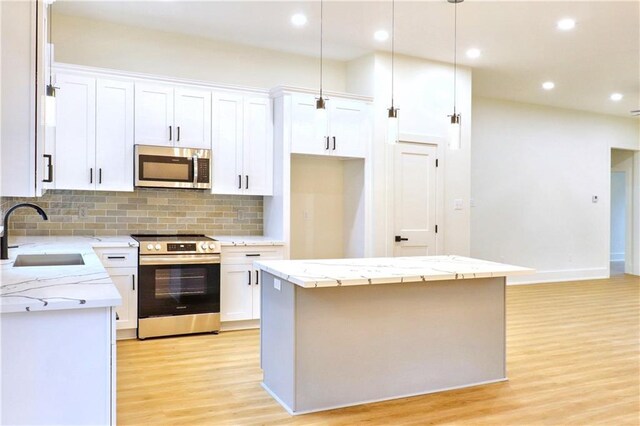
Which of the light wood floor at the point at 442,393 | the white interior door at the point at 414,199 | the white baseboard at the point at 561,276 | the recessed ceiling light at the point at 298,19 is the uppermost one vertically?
the recessed ceiling light at the point at 298,19

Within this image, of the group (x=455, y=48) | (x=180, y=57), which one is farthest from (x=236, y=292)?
(x=455, y=48)

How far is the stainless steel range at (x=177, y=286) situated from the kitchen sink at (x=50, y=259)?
106 cm

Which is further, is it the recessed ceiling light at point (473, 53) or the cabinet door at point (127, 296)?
the recessed ceiling light at point (473, 53)

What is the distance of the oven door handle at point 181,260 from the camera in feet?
15.6

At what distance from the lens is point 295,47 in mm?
5824

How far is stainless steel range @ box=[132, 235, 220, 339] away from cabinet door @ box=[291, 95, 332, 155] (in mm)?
1373

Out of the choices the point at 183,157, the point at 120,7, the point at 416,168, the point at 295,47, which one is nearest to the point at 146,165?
the point at 183,157

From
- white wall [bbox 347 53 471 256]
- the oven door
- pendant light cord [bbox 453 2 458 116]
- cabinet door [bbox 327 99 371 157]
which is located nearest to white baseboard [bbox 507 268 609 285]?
white wall [bbox 347 53 471 256]

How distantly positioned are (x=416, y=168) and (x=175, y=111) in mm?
2825

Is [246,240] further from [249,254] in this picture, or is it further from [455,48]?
[455,48]

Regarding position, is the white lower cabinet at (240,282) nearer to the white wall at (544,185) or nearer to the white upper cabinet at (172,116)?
the white upper cabinet at (172,116)

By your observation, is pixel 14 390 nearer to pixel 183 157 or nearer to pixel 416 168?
pixel 183 157

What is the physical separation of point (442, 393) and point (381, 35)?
3.55 meters

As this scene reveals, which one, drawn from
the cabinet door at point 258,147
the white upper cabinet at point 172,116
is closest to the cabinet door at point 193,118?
the white upper cabinet at point 172,116
